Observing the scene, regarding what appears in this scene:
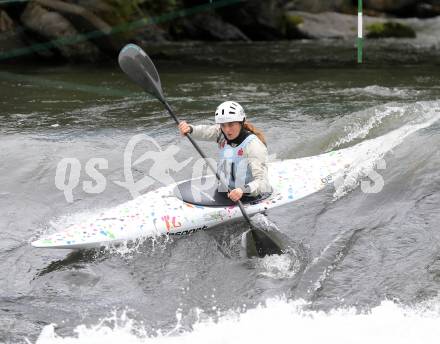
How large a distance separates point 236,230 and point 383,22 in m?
12.7

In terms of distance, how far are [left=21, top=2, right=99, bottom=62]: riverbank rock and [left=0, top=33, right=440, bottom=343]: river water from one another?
3328 millimetres

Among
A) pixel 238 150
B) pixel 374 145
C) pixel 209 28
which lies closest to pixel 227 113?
pixel 238 150

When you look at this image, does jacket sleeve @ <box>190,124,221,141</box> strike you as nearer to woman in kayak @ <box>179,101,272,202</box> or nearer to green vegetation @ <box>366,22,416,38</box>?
woman in kayak @ <box>179,101,272,202</box>

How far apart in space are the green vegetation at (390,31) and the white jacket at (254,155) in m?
11.9

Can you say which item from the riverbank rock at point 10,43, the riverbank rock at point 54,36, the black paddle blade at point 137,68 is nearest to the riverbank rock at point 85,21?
the riverbank rock at point 54,36

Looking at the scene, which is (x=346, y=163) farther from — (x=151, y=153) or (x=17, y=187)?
(x=17, y=187)

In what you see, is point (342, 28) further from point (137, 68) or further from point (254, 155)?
point (254, 155)

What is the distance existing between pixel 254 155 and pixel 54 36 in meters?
9.04

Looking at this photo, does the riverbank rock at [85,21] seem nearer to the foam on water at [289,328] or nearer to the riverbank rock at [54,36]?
the riverbank rock at [54,36]

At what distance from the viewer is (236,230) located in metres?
6.16

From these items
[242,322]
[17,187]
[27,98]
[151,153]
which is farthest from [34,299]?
[27,98]

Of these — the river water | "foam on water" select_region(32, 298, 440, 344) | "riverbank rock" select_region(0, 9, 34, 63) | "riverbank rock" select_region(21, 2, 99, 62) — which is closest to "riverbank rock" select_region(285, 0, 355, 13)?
"riverbank rock" select_region(21, 2, 99, 62)

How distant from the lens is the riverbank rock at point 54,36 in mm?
13695

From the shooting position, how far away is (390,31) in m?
17.2
